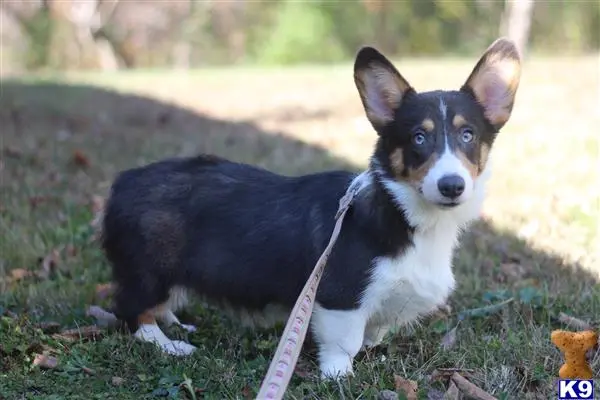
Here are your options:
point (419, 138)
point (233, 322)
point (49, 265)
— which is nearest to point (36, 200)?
point (49, 265)

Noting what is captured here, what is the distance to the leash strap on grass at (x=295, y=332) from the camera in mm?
2367

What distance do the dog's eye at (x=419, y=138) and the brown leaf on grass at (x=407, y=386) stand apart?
86 cm

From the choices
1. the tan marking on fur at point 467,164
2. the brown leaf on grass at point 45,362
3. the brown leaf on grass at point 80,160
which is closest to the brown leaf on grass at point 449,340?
the tan marking on fur at point 467,164

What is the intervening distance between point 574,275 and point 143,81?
12.2 m

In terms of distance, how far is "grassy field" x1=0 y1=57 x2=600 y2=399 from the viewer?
2932 mm

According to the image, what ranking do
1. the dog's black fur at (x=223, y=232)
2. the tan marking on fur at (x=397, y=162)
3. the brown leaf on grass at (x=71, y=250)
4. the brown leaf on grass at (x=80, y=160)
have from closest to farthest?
the tan marking on fur at (x=397, y=162)
the dog's black fur at (x=223, y=232)
the brown leaf on grass at (x=71, y=250)
the brown leaf on grass at (x=80, y=160)

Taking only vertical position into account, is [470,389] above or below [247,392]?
above

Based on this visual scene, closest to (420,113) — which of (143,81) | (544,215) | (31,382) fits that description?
(31,382)

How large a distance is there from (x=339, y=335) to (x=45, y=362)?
3.85ft

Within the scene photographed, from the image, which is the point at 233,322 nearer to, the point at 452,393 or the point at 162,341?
the point at 162,341

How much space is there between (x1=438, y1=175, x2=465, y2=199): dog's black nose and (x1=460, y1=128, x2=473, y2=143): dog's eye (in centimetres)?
25

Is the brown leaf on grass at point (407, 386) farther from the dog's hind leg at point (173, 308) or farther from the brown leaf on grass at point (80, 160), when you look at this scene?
the brown leaf on grass at point (80, 160)

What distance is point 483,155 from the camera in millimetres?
2949

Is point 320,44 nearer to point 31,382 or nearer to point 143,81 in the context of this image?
point 143,81
